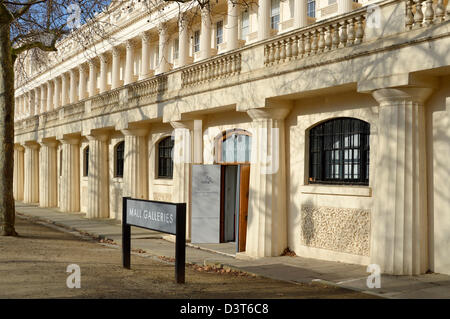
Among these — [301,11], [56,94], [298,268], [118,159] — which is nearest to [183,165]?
[301,11]

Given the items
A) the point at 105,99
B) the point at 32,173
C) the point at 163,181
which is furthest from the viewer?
the point at 32,173

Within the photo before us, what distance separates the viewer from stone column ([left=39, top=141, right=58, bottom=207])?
3053 cm

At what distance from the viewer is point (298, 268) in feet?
33.6

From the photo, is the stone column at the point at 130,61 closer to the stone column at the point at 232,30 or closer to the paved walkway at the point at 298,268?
the stone column at the point at 232,30

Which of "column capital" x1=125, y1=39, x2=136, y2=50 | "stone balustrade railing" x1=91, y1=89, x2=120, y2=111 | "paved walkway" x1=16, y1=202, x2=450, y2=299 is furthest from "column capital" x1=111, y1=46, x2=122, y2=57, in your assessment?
"paved walkway" x1=16, y1=202, x2=450, y2=299

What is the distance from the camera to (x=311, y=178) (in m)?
11.9

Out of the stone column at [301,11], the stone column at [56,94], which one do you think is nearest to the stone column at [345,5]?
the stone column at [301,11]

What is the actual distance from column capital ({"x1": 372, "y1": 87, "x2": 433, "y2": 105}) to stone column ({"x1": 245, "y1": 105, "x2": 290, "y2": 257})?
332cm

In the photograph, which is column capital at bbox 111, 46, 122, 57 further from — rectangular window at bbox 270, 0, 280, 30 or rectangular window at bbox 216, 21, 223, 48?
rectangular window at bbox 270, 0, 280, 30

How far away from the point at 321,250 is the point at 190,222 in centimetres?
541

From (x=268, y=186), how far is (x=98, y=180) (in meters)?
13.1
